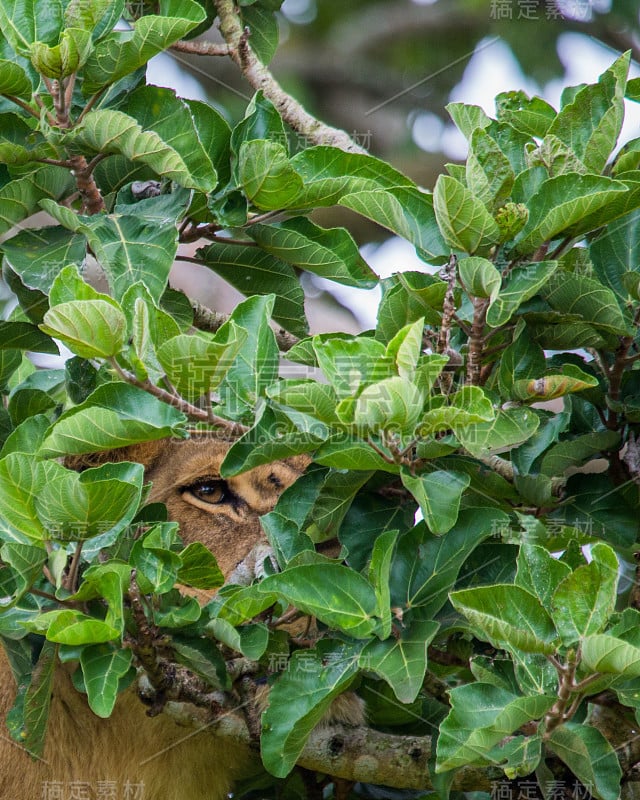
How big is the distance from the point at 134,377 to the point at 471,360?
59 centimetres

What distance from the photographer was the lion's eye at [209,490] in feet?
10.1

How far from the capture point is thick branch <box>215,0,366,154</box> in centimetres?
306

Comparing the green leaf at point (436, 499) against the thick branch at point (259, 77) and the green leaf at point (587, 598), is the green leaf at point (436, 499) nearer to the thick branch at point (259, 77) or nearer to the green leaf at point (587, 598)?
the green leaf at point (587, 598)

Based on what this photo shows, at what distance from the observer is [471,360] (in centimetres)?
212

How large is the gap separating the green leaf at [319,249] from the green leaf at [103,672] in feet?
2.87

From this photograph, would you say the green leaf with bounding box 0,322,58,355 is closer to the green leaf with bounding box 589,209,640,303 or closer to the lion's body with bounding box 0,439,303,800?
the lion's body with bounding box 0,439,303,800

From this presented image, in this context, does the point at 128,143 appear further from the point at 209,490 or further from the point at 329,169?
the point at 209,490

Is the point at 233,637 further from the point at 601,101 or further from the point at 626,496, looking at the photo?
the point at 601,101

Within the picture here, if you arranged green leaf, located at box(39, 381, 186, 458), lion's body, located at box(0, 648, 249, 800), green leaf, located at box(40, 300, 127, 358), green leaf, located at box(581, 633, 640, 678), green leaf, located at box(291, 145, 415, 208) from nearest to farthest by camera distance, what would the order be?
green leaf, located at box(581, 633, 640, 678) < green leaf, located at box(40, 300, 127, 358) < green leaf, located at box(39, 381, 186, 458) < green leaf, located at box(291, 145, 415, 208) < lion's body, located at box(0, 648, 249, 800)

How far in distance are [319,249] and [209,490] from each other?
0.89m

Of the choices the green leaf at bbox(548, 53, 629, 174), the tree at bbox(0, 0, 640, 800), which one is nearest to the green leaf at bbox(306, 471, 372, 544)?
the tree at bbox(0, 0, 640, 800)

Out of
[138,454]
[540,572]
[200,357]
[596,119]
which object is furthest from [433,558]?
[138,454]

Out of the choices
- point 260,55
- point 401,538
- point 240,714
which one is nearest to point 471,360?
point 401,538

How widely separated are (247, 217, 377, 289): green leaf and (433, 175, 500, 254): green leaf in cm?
41
